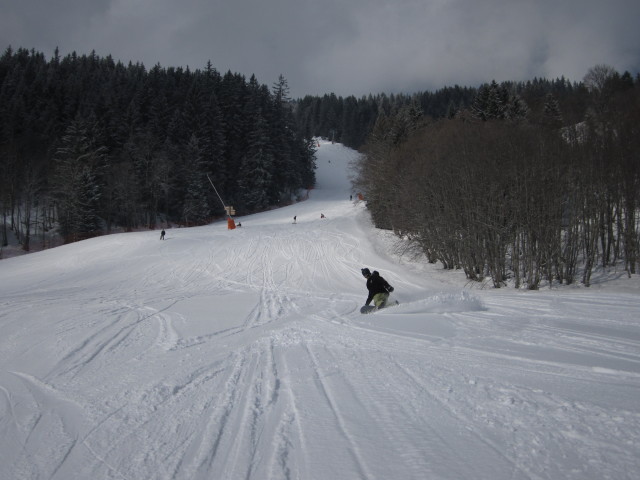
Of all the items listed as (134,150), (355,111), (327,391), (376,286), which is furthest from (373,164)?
(355,111)

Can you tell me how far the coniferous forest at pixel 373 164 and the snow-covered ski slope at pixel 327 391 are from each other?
5819 millimetres

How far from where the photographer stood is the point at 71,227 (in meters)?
39.2

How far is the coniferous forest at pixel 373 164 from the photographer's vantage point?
47.3 ft

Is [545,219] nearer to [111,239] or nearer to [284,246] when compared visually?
[284,246]

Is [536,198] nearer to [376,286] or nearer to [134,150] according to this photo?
[376,286]

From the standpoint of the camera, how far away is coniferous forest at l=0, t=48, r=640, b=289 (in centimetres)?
1443

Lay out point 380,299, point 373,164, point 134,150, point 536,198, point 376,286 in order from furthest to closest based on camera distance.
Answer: point 134,150 → point 373,164 → point 536,198 → point 376,286 → point 380,299

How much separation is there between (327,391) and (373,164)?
2924 cm

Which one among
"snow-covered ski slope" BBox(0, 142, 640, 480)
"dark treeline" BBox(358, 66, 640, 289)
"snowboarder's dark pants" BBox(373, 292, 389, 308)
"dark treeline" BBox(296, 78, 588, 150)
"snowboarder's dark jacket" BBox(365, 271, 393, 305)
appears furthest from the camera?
"dark treeline" BBox(296, 78, 588, 150)

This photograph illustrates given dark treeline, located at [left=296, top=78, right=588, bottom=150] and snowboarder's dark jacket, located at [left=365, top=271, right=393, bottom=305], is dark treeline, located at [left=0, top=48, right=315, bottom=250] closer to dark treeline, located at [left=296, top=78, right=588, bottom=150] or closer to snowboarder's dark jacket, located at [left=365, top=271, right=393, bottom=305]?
snowboarder's dark jacket, located at [left=365, top=271, right=393, bottom=305]

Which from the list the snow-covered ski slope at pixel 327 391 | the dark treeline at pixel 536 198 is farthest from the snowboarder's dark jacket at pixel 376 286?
the dark treeline at pixel 536 198

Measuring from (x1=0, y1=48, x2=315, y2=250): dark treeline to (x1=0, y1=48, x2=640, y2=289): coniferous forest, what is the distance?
234 millimetres

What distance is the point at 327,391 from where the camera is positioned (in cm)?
449

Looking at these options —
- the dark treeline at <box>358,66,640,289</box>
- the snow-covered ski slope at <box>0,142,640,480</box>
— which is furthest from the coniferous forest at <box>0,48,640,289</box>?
the snow-covered ski slope at <box>0,142,640,480</box>
